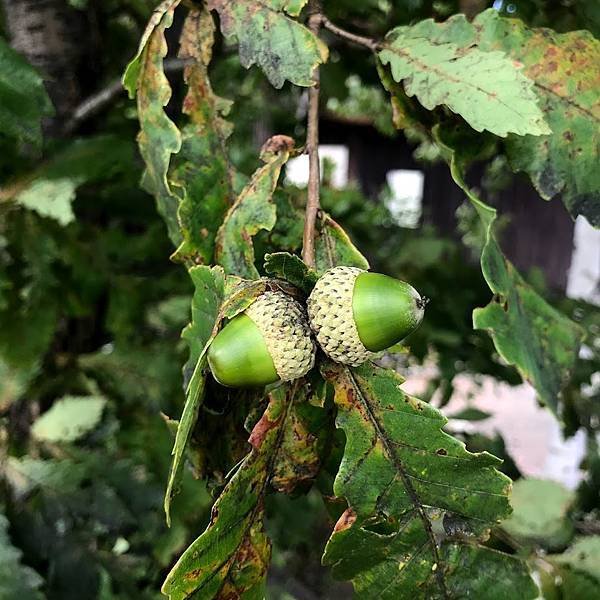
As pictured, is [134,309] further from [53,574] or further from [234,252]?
[234,252]

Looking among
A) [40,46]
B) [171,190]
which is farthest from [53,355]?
[171,190]

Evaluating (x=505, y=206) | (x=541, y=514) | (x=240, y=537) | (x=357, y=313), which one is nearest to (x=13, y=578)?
(x=240, y=537)

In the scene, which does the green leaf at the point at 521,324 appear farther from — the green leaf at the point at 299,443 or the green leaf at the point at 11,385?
the green leaf at the point at 11,385

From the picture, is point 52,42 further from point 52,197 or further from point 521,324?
point 521,324

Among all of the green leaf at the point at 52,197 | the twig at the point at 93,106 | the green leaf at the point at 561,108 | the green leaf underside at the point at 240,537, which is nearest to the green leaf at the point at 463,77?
the green leaf at the point at 561,108

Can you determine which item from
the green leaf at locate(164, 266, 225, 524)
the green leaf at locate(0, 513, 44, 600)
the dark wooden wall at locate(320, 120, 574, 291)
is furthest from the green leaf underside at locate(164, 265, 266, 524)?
the dark wooden wall at locate(320, 120, 574, 291)

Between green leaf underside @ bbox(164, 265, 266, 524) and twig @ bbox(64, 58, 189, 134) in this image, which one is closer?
green leaf underside @ bbox(164, 265, 266, 524)

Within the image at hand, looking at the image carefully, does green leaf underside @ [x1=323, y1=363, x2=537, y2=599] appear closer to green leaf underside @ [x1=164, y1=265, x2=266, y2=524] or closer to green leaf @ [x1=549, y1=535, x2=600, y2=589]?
green leaf underside @ [x1=164, y1=265, x2=266, y2=524]
